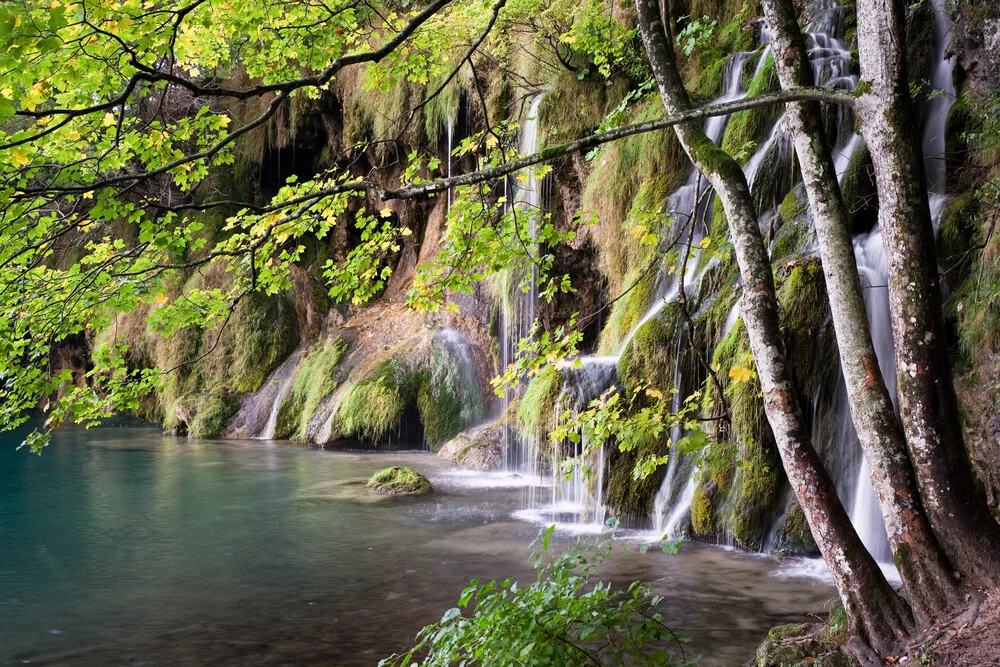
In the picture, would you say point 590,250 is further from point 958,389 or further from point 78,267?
point 78,267

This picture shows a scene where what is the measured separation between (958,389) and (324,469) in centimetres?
933

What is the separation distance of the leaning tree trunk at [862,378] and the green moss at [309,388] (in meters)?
13.7

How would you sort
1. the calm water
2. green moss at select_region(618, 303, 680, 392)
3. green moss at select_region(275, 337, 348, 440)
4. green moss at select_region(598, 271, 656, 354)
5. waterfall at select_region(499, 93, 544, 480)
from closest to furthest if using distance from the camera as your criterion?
1. the calm water
2. green moss at select_region(618, 303, 680, 392)
3. green moss at select_region(598, 271, 656, 354)
4. waterfall at select_region(499, 93, 544, 480)
5. green moss at select_region(275, 337, 348, 440)

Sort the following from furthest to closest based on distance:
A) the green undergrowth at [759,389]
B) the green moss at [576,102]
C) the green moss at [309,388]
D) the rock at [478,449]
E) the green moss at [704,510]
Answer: the green moss at [309,388], the rock at [478,449], the green moss at [576,102], the green moss at [704,510], the green undergrowth at [759,389]

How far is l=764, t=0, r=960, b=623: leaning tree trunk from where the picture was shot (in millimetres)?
2977

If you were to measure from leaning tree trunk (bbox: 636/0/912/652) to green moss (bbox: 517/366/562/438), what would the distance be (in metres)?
5.16

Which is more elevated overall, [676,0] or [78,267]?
[676,0]

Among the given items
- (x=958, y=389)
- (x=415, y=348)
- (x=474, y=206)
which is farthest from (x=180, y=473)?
(x=958, y=389)

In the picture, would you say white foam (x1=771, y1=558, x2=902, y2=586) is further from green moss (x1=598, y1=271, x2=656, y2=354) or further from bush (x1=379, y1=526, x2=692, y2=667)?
green moss (x1=598, y1=271, x2=656, y2=354)

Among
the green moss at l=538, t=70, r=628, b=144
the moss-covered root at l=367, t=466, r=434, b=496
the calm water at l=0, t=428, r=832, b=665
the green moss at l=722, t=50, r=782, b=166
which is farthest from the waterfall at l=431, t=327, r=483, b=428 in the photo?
the green moss at l=722, t=50, r=782, b=166

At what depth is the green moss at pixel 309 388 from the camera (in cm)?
1625

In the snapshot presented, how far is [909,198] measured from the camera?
117 inches

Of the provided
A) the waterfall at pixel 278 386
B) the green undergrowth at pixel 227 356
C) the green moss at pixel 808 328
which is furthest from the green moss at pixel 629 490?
the green undergrowth at pixel 227 356

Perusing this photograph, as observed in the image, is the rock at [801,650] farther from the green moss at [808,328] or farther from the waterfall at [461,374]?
the waterfall at [461,374]
